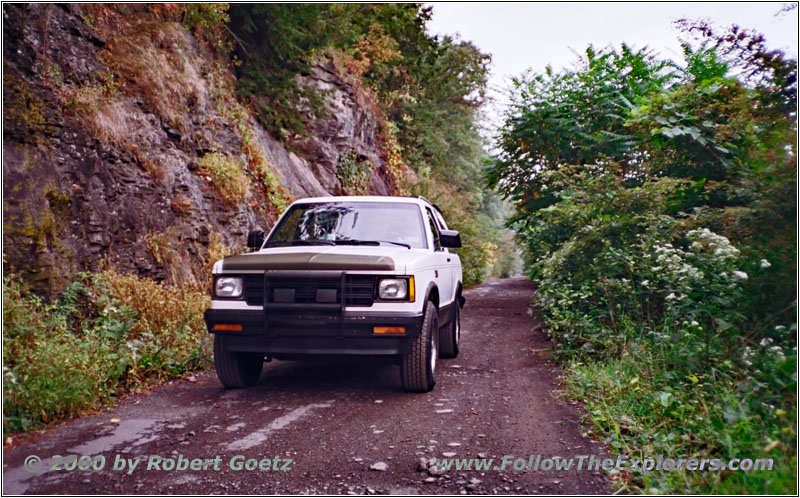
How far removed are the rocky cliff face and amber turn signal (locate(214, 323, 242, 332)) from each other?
2.49m

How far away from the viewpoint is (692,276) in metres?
5.07

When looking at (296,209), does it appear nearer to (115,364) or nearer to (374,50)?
(115,364)

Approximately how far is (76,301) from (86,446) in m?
3.09

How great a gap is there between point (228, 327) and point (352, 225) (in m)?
1.84

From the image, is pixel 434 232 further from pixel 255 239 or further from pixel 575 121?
pixel 575 121

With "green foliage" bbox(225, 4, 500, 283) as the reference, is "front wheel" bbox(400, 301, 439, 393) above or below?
below

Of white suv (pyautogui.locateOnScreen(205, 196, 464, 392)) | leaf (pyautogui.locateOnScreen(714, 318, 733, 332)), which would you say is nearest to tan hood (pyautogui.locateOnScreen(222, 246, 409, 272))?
white suv (pyautogui.locateOnScreen(205, 196, 464, 392))

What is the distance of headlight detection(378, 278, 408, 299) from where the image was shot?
539cm

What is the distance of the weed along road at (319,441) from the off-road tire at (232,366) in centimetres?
12

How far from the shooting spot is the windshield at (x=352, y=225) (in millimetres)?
6516

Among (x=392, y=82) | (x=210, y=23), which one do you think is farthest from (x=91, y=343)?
(x=392, y=82)

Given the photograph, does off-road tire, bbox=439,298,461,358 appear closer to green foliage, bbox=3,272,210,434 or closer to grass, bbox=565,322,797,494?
grass, bbox=565,322,797,494

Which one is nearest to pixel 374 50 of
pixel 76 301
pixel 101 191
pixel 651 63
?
pixel 651 63

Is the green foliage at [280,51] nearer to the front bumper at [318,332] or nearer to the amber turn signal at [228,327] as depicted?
the amber turn signal at [228,327]
